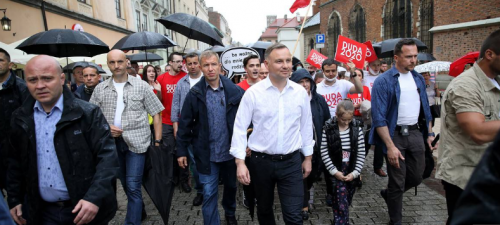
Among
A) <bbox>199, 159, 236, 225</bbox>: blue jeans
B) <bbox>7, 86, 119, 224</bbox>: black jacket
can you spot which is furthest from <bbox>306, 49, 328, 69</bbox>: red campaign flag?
<bbox>7, 86, 119, 224</bbox>: black jacket

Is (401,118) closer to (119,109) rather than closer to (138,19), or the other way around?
(119,109)

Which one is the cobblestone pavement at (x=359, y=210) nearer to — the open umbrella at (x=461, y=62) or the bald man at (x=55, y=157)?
the open umbrella at (x=461, y=62)

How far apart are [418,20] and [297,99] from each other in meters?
22.1

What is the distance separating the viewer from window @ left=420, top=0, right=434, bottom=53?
67.9 feet

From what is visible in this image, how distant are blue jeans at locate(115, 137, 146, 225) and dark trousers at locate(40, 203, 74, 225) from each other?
129 centimetres

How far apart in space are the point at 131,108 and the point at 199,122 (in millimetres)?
844

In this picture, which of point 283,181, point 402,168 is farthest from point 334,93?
Result: point 283,181

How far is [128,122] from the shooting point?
3.80 meters

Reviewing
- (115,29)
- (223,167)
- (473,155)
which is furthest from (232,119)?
(115,29)

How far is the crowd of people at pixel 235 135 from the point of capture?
239 cm

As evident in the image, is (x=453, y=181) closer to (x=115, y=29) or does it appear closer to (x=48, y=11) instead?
(x=48, y=11)

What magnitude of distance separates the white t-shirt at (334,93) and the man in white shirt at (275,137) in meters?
2.10

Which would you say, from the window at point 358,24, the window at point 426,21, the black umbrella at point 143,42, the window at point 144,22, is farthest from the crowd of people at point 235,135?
the window at point 358,24

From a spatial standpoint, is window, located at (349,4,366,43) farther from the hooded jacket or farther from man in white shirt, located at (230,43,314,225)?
man in white shirt, located at (230,43,314,225)
